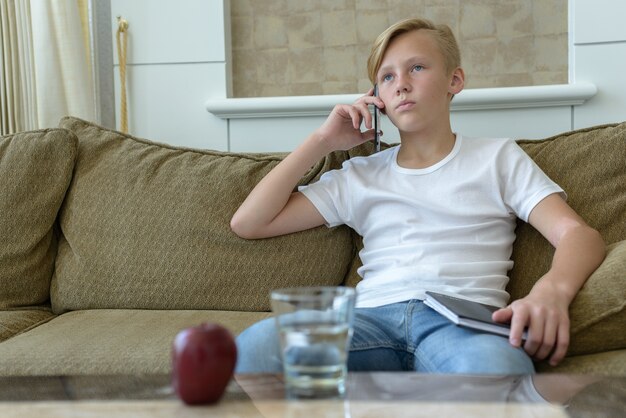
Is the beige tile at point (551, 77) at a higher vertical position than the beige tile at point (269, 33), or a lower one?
lower

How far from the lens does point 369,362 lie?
1334 millimetres

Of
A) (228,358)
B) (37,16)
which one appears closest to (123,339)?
(228,358)

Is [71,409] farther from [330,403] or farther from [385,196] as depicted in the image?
[385,196]

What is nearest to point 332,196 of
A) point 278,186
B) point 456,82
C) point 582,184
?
point 278,186

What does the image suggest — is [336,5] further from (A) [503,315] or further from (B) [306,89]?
(A) [503,315]

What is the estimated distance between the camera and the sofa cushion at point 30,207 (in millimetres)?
1864

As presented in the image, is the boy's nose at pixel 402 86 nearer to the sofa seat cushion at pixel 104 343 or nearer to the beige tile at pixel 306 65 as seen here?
the sofa seat cushion at pixel 104 343

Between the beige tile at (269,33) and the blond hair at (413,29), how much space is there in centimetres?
119

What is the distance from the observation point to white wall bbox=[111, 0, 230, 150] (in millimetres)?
2508

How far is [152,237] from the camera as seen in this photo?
6.02 ft

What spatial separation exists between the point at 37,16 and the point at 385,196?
1.39 meters

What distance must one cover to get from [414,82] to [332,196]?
0.96ft

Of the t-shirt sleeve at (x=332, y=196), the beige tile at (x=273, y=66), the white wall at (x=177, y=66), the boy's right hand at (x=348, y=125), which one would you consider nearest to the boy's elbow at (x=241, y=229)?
the t-shirt sleeve at (x=332, y=196)

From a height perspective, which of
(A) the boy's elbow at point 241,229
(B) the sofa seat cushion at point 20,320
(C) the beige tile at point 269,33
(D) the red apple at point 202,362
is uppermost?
(C) the beige tile at point 269,33
